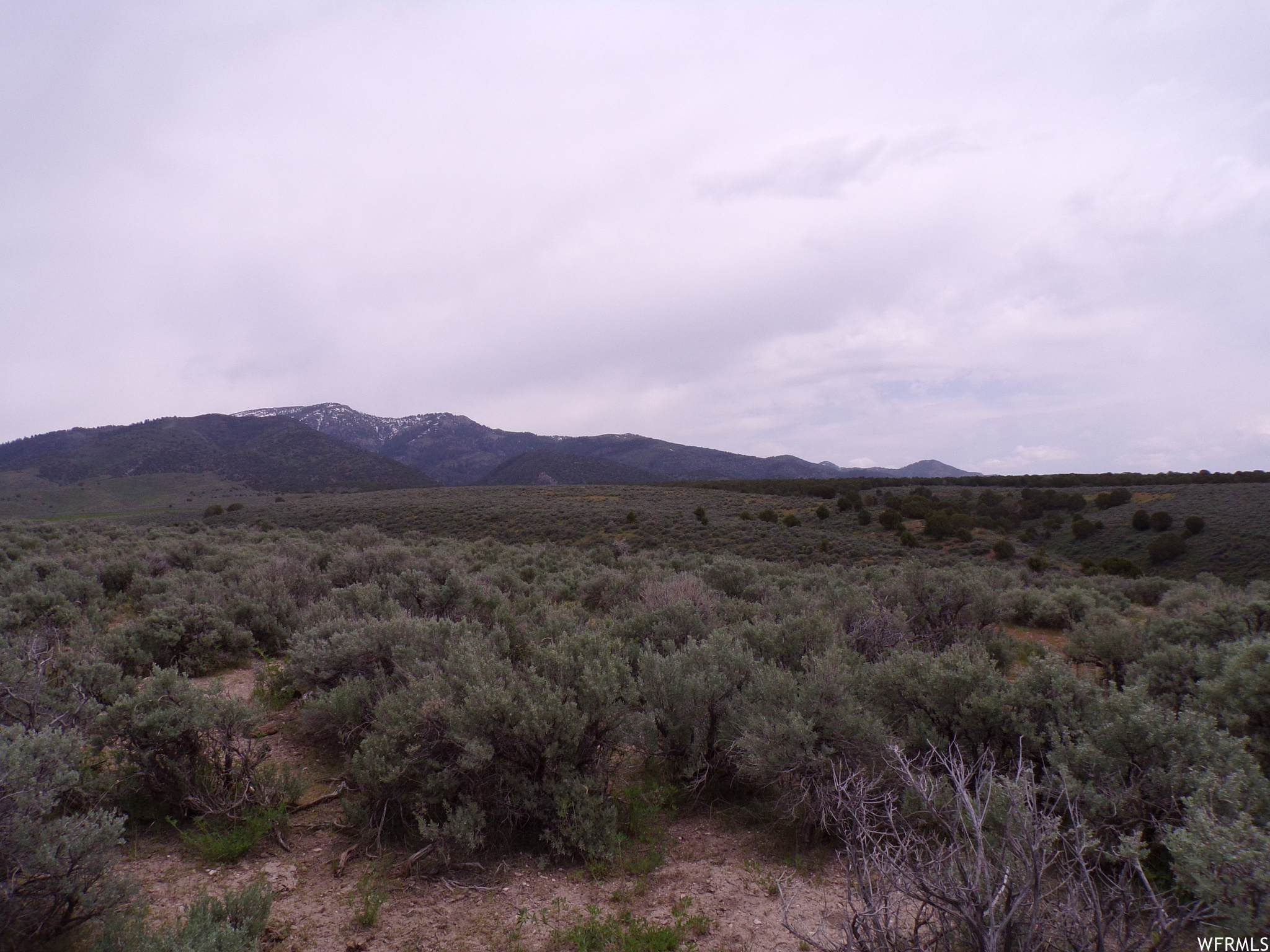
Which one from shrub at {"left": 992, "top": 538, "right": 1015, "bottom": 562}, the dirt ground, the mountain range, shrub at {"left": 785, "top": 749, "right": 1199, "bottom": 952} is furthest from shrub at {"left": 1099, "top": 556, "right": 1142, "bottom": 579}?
the mountain range

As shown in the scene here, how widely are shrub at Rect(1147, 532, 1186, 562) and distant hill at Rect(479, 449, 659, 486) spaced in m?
105

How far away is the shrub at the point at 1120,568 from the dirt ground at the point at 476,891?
103ft

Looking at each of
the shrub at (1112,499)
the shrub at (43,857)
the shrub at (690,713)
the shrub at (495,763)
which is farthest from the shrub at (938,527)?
the shrub at (43,857)

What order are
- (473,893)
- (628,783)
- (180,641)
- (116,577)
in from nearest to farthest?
(473,893) < (628,783) < (180,641) < (116,577)

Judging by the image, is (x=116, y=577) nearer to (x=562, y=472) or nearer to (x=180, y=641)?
(x=180, y=641)

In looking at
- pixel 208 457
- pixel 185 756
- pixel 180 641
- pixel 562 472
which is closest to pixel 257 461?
pixel 208 457

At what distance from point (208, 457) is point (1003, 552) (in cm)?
15163

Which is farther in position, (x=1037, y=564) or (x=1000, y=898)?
(x=1037, y=564)

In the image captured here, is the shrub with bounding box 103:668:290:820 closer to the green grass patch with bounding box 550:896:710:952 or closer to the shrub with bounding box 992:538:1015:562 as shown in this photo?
the green grass patch with bounding box 550:896:710:952

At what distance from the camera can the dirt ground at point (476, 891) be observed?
3.27 metres

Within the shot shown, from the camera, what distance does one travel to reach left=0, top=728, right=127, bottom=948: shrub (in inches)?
104

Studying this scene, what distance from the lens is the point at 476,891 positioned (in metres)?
3.66

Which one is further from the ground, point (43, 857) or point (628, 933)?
point (43, 857)

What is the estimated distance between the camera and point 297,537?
792 inches
